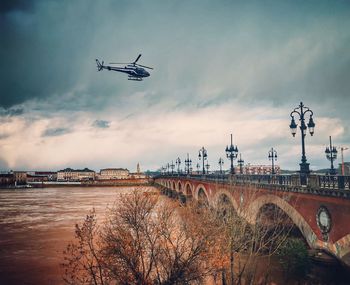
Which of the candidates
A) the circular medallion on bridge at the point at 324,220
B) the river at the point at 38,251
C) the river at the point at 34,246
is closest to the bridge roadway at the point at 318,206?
the circular medallion on bridge at the point at 324,220

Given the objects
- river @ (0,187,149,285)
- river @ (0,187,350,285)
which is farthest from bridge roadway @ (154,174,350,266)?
river @ (0,187,149,285)

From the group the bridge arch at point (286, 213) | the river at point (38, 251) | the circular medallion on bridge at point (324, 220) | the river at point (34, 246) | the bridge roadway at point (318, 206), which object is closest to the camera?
the bridge roadway at point (318, 206)

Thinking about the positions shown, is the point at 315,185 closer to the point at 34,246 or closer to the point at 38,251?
the point at 38,251

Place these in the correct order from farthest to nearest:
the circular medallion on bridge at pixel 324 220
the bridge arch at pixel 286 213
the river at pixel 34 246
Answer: the river at pixel 34 246 < the bridge arch at pixel 286 213 < the circular medallion on bridge at pixel 324 220

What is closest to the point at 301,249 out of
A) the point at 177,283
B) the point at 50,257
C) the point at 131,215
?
the point at 177,283

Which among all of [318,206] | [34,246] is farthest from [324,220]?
[34,246]

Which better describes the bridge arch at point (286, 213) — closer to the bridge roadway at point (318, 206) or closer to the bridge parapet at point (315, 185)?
the bridge roadway at point (318, 206)

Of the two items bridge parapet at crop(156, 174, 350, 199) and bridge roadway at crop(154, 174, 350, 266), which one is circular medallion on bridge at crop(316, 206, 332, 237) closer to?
bridge roadway at crop(154, 174, 350, 266)
